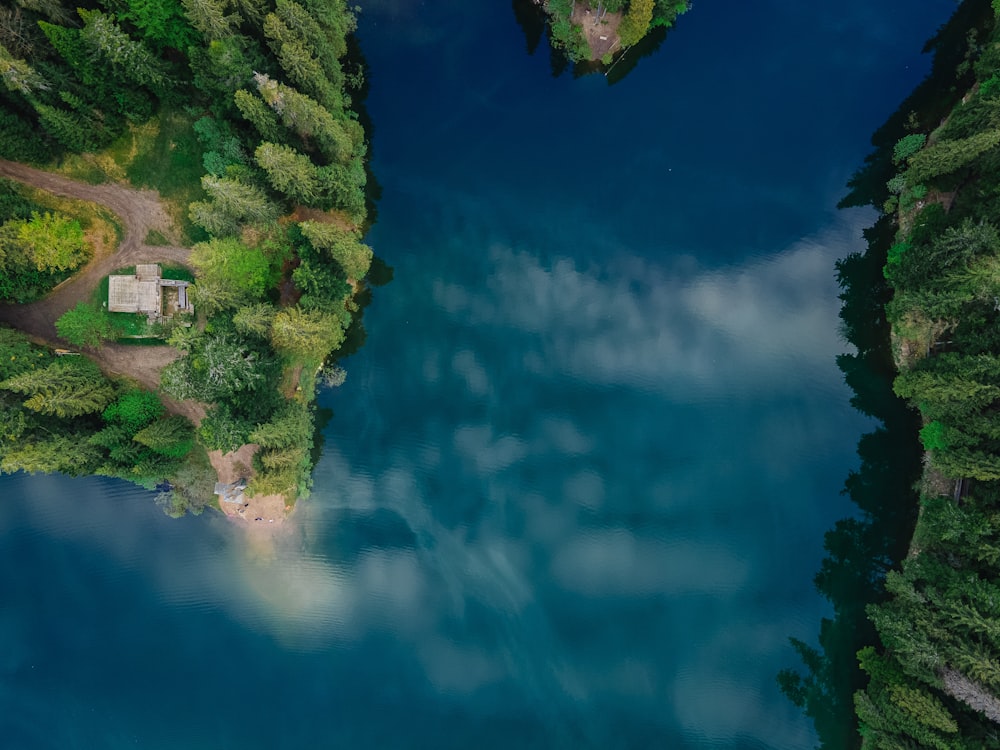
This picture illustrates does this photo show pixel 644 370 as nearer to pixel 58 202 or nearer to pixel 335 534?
pixel 335 534

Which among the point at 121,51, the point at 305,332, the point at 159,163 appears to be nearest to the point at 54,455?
the point at 305,332

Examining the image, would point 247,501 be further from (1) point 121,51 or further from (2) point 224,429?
(1) point 121,51

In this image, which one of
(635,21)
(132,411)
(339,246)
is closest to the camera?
(339,246)

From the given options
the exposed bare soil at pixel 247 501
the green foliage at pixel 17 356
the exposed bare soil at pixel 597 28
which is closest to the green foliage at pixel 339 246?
the exposed bare soil at pixel 247 501

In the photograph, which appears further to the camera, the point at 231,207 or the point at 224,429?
the point at 224,429

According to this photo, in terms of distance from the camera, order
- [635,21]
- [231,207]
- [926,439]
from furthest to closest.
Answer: [926,439]
[635,21]
[231,207]

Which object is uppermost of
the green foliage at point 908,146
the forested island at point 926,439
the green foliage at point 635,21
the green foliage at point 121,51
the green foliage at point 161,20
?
the green foliage at point 635,21

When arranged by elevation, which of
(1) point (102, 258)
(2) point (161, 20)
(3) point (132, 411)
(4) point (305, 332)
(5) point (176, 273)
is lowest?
(3) point (132, 411)

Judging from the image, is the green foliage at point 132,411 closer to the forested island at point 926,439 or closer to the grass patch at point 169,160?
the grass patch at point 169,160
